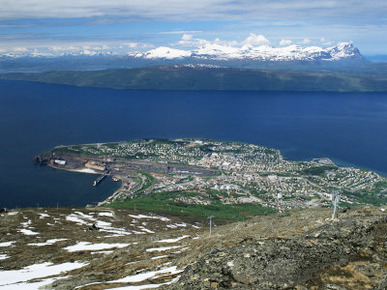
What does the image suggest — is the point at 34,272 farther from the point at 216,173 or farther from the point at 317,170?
the point at 317,170

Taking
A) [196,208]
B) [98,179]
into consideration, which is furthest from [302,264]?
[98,179]

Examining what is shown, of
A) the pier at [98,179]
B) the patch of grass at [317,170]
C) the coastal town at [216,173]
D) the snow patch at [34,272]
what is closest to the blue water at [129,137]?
the pier at [98,179]

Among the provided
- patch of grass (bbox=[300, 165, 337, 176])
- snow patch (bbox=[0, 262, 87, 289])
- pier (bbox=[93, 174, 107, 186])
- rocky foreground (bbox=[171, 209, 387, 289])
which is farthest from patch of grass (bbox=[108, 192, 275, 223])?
rocky foreground (bbox=[171, 209, 387, 289])

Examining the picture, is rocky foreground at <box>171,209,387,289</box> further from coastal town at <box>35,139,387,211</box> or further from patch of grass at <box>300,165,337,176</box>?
patch of grass at <box>300,165,337,176</box>

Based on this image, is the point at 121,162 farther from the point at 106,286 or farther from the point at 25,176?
the point at 106,286

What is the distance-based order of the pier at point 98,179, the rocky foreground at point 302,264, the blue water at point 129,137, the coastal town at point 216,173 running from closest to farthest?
the rocky foreground at point 302,264 < the coastal town at point 216,173 < the blue water at point 129,137 < the pier at point 98,179

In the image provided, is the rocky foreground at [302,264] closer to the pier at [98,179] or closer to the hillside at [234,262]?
the hillside at [234,262]

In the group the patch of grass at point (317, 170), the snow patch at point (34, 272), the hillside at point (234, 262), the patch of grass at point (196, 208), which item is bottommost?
the patch of grass at point (196, 208)

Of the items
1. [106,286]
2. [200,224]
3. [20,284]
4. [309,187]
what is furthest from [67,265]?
[309,187]
